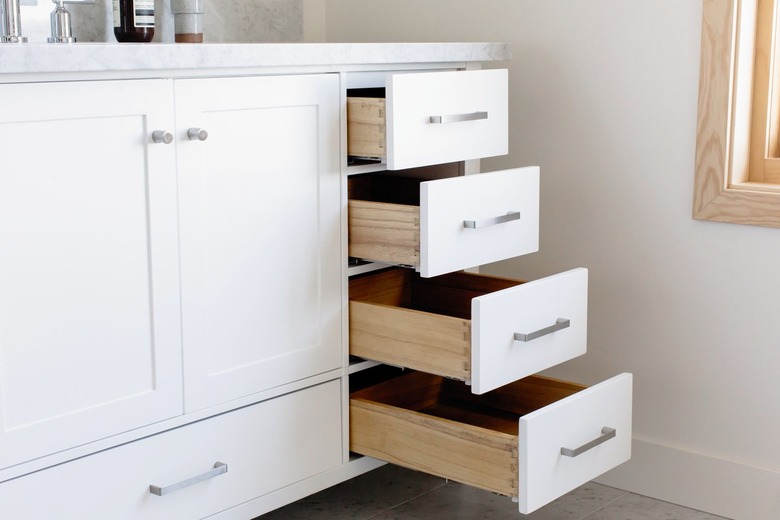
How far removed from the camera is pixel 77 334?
1.38m

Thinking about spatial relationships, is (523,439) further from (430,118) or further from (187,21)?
(187,21)

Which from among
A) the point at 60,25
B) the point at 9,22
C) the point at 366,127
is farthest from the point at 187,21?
the point at 366,127

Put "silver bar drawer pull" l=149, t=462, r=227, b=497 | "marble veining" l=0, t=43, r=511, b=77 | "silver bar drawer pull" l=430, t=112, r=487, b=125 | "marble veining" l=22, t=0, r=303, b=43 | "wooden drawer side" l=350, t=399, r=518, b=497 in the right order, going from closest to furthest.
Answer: "marble veining" l=0, t=43, r=511, b=77, "silver bar drawer pull" l=149, t=462, r=227, b=497, "wooden drawer side" l=350, t=399, r=518, b=497, "silver bar drawer pull" l=430, t=112, r=487, b=125, "marble veining" l=22, t=0, r=303, b=43

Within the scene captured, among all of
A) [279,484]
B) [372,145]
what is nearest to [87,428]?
[279,484]

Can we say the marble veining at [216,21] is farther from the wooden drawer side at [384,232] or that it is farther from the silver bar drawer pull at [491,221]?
the silver bar drawer pull at [491,221]

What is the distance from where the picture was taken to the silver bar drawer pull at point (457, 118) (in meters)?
1.71

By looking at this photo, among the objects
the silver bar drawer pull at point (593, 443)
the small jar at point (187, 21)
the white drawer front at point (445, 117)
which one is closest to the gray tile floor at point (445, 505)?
the silver bar drawer pull at point (593, 443)

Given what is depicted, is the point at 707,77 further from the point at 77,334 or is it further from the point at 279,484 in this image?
the point at 77,334

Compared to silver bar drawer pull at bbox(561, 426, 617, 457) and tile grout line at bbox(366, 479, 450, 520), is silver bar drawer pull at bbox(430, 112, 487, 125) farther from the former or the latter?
tile grout line at bbox(366, 479, 450, 520)

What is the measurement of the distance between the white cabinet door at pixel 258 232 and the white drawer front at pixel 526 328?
0.29m

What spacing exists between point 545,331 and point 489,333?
0.14 m

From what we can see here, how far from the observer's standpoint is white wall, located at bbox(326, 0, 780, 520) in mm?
1944

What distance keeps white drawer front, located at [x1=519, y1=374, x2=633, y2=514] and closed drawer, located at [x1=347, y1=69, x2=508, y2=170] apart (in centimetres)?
48

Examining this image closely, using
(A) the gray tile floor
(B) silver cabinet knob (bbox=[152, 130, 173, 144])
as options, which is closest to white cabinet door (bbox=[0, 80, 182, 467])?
(B) silver cabinet knob (bbox=[152, 130, 173, 144])
